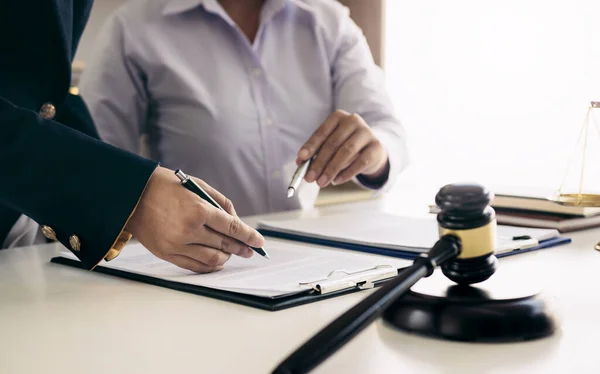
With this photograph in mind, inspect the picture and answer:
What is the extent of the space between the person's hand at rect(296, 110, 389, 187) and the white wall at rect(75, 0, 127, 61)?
1.75 meters

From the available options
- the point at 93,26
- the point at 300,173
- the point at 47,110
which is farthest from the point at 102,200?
the point at 93,26

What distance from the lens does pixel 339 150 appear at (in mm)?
1274

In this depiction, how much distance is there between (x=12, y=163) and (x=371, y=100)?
1082 mm

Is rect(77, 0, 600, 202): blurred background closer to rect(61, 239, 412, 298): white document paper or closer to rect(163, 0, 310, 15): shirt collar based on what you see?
rect(163, 0, 310, 15): shirt collar

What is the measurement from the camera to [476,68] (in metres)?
2.78

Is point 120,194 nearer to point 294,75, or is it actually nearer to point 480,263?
point 480,263

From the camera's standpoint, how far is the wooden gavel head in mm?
599

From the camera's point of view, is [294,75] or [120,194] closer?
[120,194]

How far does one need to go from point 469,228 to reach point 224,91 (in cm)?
120

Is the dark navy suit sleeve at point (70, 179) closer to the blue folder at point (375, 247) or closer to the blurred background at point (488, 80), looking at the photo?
the blue folder at point (375, 247)

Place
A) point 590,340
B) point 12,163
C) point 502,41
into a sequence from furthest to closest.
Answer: point 502,41
point 12,163
point 590,340

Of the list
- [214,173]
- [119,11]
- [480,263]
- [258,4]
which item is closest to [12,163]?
[480,263]

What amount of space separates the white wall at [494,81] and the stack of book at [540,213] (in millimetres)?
1277

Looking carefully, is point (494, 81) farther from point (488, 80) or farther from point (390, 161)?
point (390, 161)
